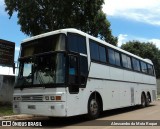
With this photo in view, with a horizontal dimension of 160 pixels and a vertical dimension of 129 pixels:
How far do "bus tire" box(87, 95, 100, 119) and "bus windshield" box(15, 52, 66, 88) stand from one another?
2.33 metres

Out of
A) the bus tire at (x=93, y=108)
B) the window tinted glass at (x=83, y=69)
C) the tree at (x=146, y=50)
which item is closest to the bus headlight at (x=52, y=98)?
the window tinted glass at (x=83, y=69)

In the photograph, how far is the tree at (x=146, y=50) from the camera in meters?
62.1

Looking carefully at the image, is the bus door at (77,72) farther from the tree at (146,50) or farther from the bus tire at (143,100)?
the tree at (146,50)

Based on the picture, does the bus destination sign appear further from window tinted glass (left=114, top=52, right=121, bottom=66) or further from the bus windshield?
window tinted glass (left=114, top=52, right=121, bottom=66)

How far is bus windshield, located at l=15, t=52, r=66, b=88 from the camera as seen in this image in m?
11.8

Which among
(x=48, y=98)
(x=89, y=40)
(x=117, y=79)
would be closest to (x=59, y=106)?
(x=48, y=98)

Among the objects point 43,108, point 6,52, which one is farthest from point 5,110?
point 43,108

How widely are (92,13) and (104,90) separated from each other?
551 inches

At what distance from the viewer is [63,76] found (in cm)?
1179

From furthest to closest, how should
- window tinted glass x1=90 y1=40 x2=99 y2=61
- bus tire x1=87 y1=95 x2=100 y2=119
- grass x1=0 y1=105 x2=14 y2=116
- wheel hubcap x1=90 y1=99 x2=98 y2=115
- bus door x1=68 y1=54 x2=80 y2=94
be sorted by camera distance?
grass x1=0 y1=105 x2=14 y2=116 → window tinted glass x1=90 y1=40 x2=99 y2=61 → wheel hubcap x1=90 y1=99 x2=98 y2=115 → bus tire x1=87 y1=95 x2=100 y2=119 → bus door x1=68 y1=54 x2=80 y2=94

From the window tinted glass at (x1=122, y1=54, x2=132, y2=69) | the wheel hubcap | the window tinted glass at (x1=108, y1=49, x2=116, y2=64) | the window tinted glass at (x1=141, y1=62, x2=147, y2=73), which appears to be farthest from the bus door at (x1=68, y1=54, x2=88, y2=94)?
the window tinted glass at (x1=141, y1=62, x2=147, y2=73)

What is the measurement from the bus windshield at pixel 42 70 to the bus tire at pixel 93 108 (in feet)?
7.64

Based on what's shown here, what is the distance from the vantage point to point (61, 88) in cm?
1165

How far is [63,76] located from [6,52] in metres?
8.98
